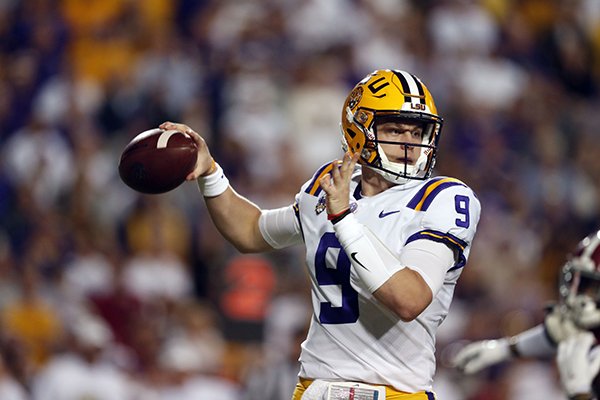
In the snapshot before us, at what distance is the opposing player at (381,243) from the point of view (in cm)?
384

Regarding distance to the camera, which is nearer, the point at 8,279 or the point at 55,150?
the point at 8,279

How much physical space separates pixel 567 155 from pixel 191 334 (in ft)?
12.0

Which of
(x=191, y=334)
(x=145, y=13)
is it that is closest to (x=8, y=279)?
(x=191, y=334)

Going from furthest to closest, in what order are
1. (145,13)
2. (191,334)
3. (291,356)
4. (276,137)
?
(145,13), (276,137), (191,334), (291,356)

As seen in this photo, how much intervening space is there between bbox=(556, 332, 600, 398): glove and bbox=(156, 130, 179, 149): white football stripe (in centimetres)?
179

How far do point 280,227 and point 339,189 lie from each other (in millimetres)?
670

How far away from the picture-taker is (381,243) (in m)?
3.98

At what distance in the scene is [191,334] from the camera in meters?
8.18

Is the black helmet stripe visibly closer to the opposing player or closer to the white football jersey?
the opposing player

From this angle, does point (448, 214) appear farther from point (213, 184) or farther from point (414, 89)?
point (213, 184)

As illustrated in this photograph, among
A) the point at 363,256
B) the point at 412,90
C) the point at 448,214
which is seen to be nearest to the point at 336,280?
the point at 363,256

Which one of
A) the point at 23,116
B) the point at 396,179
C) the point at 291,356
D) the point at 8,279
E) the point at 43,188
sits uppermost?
the point at 23,116

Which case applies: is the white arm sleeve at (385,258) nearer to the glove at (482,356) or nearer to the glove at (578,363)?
the glove at (578,363)

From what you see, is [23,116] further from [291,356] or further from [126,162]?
[126,162]
